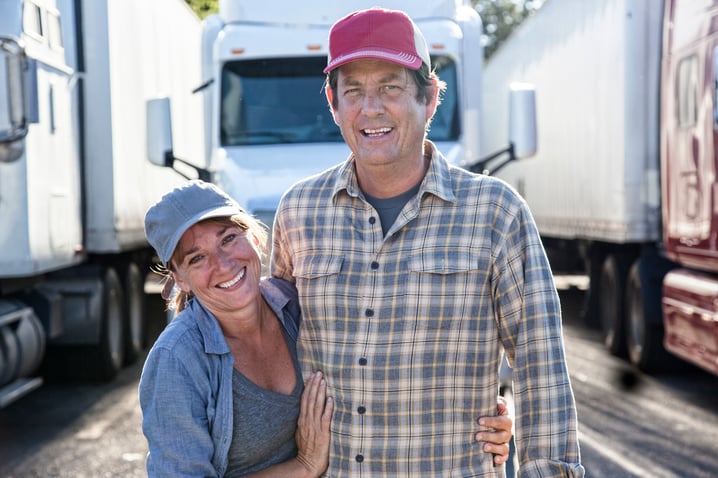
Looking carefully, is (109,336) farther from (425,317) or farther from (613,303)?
(425,317)

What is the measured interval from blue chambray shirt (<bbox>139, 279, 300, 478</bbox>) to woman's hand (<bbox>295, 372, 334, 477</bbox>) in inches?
8.3

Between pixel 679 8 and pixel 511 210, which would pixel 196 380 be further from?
pixel 679 8

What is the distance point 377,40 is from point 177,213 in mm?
638

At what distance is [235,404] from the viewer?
2.89 meters

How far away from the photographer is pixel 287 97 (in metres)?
9.24

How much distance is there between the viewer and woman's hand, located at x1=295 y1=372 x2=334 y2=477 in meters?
2.96

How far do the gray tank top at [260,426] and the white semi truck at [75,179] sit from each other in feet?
18.5

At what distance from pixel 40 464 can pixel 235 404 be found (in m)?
5.41

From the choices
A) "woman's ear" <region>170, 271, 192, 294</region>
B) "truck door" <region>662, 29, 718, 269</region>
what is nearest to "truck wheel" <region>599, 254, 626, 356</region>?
"truck door" <region>662, 29, 718, 269</region>

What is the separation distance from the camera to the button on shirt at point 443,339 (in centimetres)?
289

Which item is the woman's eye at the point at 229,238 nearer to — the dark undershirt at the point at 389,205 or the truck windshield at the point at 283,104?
the dark undershirt at the point at 389,205

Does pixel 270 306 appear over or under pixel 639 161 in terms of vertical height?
under

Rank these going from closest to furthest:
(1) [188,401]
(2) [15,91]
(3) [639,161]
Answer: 1. (1) [188,401]
2. (2) [15,91]
3. (3) [639,161]

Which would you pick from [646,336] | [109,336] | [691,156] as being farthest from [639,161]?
[109,336]
